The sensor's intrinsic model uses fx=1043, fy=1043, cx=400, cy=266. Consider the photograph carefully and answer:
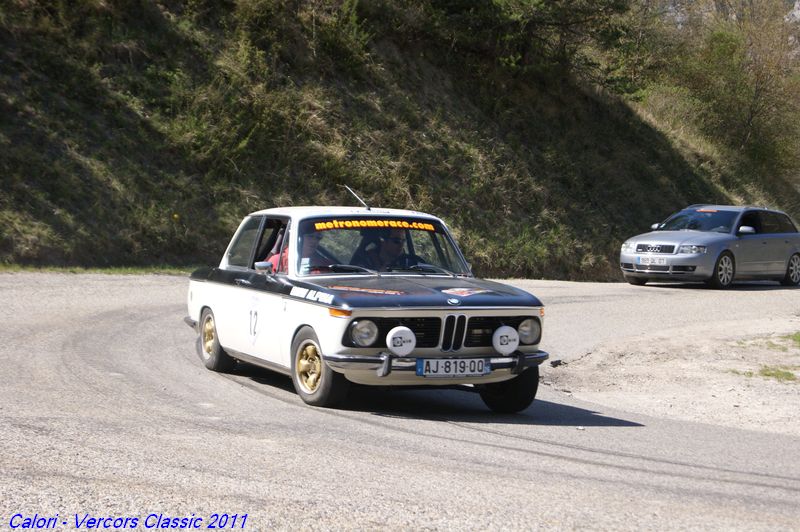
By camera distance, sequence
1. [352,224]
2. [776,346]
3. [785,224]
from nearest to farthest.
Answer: [352,224]
[776,346]
[785,224]

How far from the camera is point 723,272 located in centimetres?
2256

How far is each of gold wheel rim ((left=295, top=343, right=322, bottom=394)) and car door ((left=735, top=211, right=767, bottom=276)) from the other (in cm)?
1643

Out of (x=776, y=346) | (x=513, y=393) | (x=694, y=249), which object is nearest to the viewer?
(x=513, y=393)

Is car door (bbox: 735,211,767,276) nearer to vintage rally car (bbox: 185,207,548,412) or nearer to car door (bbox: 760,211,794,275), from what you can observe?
car door (bbox: 760,211,794,275)

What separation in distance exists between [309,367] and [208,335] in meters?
2.43

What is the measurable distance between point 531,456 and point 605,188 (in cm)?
2885

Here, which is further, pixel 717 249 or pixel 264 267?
pixel 717 249

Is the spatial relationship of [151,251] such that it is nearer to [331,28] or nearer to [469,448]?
[331,28]

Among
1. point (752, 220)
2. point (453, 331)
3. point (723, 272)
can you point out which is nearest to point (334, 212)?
point (453, 331)

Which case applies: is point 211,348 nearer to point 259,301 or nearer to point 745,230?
point 259,301

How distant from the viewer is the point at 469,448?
7.06 meters

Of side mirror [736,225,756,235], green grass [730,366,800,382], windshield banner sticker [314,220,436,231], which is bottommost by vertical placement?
green grass [730,366,800,382]

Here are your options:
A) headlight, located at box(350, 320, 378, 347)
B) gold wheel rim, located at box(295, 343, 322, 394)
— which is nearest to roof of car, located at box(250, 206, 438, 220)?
gold wheel rim, located at box(295, 343, 322, 394)

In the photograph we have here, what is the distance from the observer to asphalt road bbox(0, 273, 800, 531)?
5.32 m
